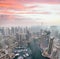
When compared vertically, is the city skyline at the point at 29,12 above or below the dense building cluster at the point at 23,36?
above

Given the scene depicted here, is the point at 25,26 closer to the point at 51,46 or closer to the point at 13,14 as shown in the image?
the point at 13,14

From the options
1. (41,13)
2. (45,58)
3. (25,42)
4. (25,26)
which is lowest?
(45,58)

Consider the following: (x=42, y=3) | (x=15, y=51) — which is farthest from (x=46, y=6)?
(x=15, y=51)

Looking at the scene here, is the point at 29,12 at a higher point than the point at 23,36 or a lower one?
higher

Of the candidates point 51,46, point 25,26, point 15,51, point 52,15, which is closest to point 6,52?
point 15,51

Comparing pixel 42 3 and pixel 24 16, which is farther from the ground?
pixel 42 3

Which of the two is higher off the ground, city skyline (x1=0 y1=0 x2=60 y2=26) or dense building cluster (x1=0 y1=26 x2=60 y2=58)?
city skyline (x1=0 y1=0 x2=60 y2=26)

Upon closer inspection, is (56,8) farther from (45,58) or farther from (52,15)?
(45,58)

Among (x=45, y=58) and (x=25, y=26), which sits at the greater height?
(x=25, y=26)

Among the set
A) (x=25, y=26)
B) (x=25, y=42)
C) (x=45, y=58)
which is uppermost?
(x=25, y=26)
